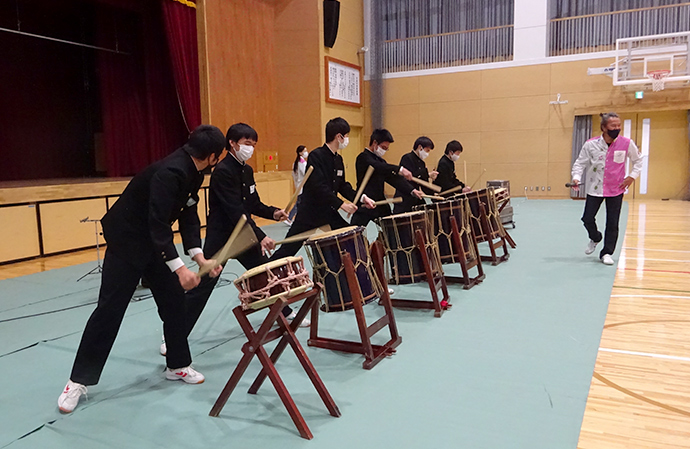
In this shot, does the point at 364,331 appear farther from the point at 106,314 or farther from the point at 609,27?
the point at 609,27

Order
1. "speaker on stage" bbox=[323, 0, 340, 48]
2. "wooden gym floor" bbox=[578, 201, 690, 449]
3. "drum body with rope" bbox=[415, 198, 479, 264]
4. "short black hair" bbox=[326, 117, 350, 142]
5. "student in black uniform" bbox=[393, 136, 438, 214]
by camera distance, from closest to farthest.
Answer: "wooden gym floor" bbox=[578, 201, 690, 449] < "short black hair" bbox=[326, 117, 350, 142] < "drum body with rope" bbox=[415, 198, 479, 264] < "student in black uniform" bbox=[393, 136, 438, 214] < "speaker on stage" bbox=[323, 0, 340, 48]

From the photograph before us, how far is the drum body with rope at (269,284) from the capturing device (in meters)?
2.38

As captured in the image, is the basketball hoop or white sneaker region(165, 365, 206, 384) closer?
white sneaker region(165, 365, 206, 384)

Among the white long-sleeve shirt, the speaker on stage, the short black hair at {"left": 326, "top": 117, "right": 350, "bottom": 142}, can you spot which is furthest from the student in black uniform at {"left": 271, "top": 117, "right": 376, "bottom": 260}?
the speaker on stage

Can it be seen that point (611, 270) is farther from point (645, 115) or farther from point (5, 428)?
point (645, 115)

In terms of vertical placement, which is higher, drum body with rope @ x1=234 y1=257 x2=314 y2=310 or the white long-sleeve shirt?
the white long-sleeve shirt

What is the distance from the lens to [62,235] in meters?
6.81

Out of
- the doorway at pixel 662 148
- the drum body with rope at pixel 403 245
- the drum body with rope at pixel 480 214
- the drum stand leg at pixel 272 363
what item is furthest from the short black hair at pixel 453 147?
the doorway at pixel 662 148

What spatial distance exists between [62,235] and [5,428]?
508 cm

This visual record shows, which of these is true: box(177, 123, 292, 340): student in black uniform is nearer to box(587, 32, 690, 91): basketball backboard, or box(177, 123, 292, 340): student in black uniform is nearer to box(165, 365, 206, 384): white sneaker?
box(165, 365, 206, 384): white sneaker

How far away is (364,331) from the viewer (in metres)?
2.92

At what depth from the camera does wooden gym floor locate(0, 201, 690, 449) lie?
2.15 m

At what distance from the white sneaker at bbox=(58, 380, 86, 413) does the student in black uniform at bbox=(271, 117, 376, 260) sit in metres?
1.62

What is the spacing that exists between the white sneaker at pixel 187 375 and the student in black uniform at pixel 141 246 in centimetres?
39
